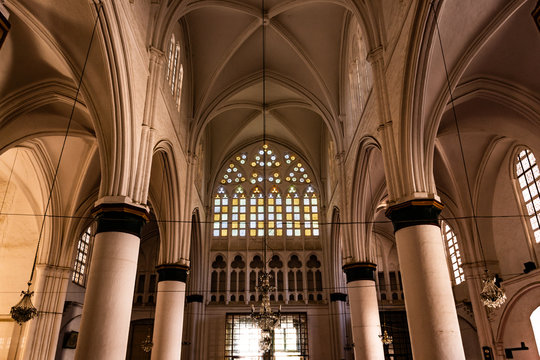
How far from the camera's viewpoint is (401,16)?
436 inches

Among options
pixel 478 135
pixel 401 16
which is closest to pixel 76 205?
pixel 401 16

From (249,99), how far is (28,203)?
466 inches

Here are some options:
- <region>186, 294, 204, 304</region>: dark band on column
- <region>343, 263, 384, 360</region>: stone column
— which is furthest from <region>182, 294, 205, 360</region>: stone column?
<region>343, 263, 384, 360</region>: stone column

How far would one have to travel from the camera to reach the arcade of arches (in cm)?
1030

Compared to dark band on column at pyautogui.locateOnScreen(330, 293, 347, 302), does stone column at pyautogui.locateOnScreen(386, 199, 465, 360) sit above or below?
below

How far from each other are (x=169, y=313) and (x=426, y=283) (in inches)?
385

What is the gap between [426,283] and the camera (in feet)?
31.3

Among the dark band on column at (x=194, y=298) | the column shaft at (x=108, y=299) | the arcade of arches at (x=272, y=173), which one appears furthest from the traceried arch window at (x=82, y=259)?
the column shaft at (x=108, y=299)

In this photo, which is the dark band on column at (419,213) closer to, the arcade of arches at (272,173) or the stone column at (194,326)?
the arcade of arches at (272,173)

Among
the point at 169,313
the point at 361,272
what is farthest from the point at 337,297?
the point at 169,313

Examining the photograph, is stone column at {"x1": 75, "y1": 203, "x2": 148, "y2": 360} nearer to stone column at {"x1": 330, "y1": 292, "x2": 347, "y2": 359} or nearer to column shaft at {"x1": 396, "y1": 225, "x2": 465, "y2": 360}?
column shaft at {"x1": 396, "y1": 225, "x2": 465, "y2": 360}

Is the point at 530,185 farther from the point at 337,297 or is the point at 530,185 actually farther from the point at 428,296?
the point at 337,297

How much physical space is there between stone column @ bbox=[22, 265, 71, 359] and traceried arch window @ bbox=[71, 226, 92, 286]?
3.42 metres

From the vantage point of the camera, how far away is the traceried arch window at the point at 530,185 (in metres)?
15.7
